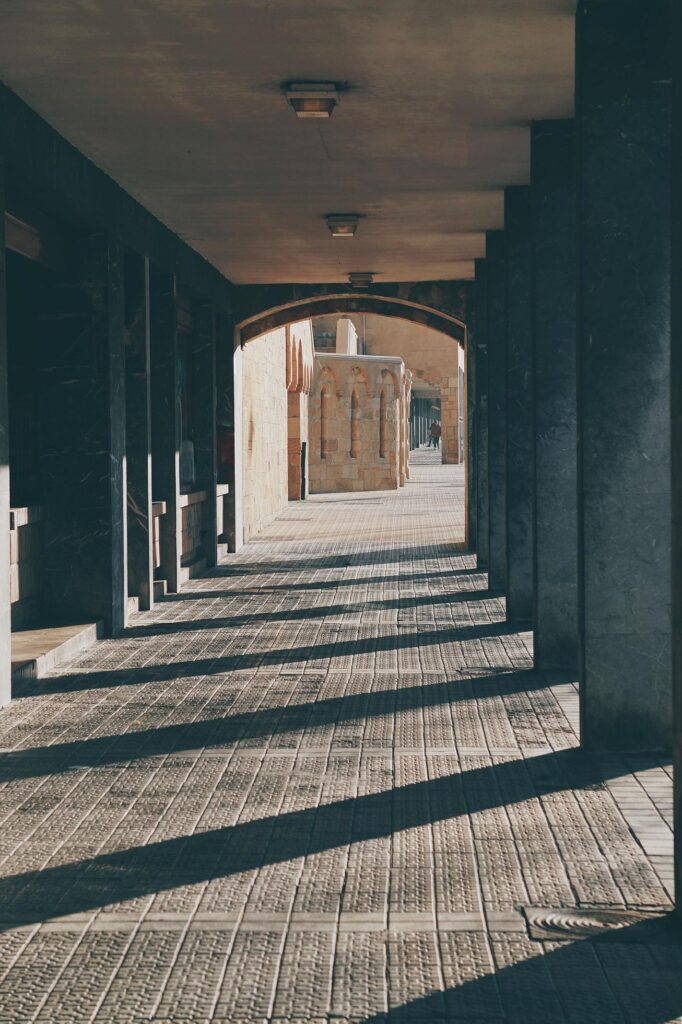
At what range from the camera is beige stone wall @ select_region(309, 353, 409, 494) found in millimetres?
33250

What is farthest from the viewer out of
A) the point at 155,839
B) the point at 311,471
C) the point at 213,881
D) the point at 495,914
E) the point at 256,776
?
the point at 311,471

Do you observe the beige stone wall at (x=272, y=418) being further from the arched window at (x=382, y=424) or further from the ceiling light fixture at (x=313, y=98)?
the ceiling light fixture at (x=313, y=98)

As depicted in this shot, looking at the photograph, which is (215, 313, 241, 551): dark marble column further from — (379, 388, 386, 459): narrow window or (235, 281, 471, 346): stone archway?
(379, 388, 386, 459): narrow window

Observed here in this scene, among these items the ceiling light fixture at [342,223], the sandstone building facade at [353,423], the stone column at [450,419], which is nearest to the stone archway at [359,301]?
the ceiling light fixture at [342,223]

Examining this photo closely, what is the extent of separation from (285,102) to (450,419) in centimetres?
4644

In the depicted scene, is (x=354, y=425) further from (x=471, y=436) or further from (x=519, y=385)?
(x=519, y=385)

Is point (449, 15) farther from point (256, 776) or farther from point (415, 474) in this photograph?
point (415, 474)

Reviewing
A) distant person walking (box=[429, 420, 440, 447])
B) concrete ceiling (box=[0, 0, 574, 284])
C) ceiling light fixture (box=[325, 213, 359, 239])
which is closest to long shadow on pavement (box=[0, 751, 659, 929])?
concrete ceiling (box=[0, 0, 574, 284])

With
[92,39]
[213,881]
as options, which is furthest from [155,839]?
[92,39]

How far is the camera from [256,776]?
6.12m

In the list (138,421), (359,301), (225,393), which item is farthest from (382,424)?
(138,421)

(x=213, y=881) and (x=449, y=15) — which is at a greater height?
(x=449, y=15)

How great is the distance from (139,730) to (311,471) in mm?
26217

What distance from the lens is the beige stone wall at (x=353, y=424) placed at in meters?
33.2
